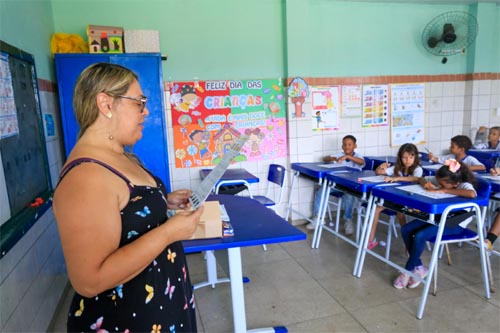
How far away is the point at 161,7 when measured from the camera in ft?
11.9

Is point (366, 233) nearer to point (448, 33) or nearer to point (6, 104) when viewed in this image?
point (6, 104)

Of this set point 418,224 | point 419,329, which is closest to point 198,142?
point 418,224

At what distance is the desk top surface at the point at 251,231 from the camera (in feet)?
4.89

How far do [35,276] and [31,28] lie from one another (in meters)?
1.77

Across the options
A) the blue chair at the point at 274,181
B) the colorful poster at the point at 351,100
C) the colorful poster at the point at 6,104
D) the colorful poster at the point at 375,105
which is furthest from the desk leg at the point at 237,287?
the colorful poster at the point at 375,105

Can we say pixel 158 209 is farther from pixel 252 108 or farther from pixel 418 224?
pixel 252 108

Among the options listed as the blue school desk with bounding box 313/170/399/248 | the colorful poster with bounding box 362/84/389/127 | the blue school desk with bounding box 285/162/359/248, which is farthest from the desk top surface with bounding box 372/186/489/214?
the colorful poster with bounding box 362/84/389/127

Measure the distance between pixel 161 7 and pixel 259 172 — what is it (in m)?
2.13

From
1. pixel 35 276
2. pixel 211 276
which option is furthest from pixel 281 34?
pixel 35 276

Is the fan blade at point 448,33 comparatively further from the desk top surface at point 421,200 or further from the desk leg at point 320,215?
the desk top surface at point 421,200

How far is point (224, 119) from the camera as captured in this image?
3.93 m

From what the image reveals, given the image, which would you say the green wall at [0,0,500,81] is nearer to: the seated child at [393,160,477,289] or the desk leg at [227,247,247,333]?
the seated child at [393,160,477,289]

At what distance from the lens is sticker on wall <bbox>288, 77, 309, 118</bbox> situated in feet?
13.0

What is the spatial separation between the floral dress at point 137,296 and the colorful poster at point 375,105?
13.0 ft
